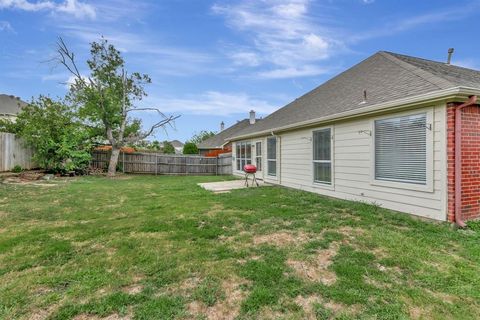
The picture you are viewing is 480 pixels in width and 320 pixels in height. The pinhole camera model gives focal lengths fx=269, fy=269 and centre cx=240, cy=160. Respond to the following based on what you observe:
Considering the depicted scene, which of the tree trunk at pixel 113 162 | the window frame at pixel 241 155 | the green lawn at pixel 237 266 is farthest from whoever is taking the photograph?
the tree trunk at pixel 113 162

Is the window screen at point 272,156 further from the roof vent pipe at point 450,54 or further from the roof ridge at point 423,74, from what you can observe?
the roof vent pipe at point 450,54

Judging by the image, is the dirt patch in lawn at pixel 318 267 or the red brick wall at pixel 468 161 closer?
the dirt patch in lawn at pixel 318 267

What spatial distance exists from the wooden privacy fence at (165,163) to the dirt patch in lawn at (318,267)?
13328 millimetres

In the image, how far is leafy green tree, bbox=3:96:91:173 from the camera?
12.8 metres

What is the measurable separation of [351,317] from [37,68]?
18.6 m

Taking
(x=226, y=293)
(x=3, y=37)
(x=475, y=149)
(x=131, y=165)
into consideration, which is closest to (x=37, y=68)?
(x=3, y=37)

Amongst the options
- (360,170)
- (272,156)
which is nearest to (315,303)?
(360,170)

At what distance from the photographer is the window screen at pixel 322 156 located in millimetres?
7303

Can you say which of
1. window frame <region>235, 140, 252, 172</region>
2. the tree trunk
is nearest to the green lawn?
window frame <region>235, 140, 252, 172</region>

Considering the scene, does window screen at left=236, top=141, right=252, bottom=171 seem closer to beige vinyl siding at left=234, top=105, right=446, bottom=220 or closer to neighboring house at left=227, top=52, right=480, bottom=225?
beige vinyl siding at left=234, top=105, right=446, bottom=220

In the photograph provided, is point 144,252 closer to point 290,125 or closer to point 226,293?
point 226,293

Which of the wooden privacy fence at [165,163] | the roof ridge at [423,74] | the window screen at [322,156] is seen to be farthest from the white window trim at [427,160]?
the wooden privacy fence at [165,163]

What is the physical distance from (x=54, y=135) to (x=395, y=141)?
576 inches

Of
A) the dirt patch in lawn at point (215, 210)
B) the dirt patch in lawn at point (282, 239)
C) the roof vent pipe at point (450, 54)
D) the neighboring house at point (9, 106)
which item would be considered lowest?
the dirt patch in lawn at point (282, 239)
